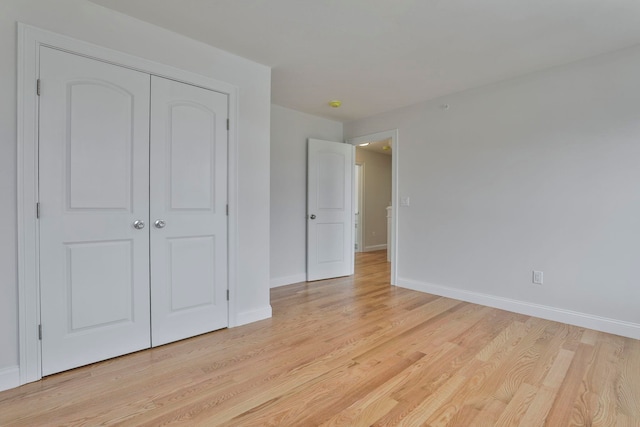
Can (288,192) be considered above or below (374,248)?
above

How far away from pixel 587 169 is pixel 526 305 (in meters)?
1.37

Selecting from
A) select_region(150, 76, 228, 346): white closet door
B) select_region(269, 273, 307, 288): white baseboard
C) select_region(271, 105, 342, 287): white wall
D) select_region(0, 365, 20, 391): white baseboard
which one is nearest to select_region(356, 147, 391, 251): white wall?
select_region(271, 105, 342, 287): white wall

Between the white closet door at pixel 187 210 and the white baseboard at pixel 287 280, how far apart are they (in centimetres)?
143

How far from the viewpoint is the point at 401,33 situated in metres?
2.36

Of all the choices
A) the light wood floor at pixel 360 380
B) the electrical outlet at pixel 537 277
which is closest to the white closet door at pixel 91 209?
the light wood floor at pixel 360 380

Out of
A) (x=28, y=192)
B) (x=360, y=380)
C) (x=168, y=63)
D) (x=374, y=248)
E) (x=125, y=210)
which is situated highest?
(x=168, y=63)

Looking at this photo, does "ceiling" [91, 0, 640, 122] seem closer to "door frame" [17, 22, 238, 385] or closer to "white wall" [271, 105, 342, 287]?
"door frame" [17, 22, 238, 385]

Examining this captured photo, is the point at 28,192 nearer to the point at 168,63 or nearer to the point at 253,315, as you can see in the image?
the point at 168,63

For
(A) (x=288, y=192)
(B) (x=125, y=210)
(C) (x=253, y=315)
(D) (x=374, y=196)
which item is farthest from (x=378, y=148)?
(B) (x=125, y=210)

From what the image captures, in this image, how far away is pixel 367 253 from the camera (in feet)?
23.0

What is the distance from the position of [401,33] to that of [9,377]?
337cm

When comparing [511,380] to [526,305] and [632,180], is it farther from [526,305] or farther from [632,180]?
[632,180]

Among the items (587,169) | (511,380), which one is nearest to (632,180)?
(587,169)

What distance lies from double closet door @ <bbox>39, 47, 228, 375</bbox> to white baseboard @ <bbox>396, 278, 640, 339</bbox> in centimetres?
250
